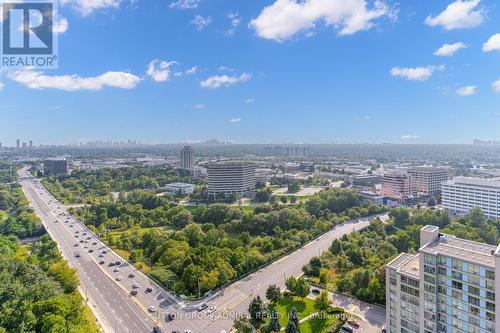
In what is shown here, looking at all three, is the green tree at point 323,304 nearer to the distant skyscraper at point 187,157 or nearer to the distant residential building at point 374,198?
the distant residential building at point 374,198

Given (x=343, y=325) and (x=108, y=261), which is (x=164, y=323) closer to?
(x=343, y=325)

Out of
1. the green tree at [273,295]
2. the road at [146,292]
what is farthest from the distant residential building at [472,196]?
the green tree at [273,295]

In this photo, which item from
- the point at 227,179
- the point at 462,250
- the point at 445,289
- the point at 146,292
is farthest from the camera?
the point at 227,179

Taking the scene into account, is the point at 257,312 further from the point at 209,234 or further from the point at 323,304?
the point at 209,234

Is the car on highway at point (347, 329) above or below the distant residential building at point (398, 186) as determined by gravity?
below

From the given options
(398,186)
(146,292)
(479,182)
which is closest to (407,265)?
(146,292)

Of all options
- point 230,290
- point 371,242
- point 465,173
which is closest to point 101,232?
point 230,290
